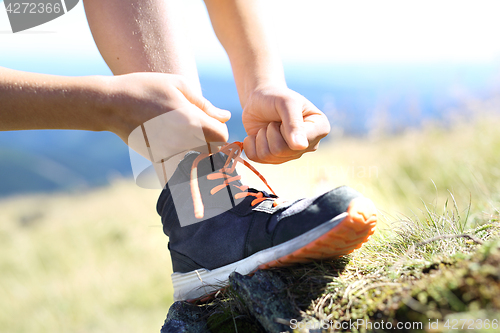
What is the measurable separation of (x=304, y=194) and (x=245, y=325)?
1.87 m

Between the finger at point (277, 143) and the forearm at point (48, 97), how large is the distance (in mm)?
612

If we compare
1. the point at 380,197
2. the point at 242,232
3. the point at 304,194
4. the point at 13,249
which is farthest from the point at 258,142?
the point at 13,249

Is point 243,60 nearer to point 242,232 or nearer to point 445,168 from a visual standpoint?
point 242,232

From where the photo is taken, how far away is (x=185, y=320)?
3.77 ft

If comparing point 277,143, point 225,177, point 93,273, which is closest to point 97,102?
point 225,177

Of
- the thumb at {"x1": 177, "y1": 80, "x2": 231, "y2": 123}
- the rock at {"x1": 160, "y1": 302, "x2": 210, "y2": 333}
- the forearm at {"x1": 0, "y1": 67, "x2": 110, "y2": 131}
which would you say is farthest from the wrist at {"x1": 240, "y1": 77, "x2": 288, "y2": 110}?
the rock at {"x1": 160, "y1": 302, "x2": 210, "y2": 333}

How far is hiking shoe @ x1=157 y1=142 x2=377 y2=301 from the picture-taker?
1034 mm

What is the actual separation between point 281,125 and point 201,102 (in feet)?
1.08

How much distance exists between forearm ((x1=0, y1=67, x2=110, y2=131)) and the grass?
2.52 ft

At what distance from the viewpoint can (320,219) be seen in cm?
102

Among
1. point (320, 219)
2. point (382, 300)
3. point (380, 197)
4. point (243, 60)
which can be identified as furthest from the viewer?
point (380, 197)

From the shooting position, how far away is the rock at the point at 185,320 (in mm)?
1095

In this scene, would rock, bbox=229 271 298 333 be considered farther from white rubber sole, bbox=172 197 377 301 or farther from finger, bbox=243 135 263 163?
finger, bbox=243 135 263 163

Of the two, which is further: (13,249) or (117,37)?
(13,249)
